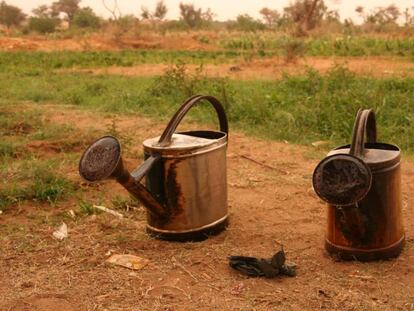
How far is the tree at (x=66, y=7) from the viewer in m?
43.5

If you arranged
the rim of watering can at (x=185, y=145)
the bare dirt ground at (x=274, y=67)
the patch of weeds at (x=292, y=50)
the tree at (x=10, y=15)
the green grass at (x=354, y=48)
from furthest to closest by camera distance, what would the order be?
the tree at (x=10, y=15) < the green grass at (x=354, y=48) < the patch of weeds at (x=292, y=50) < the bare dirt ground at (x=274, y=67) < the rim of watering can at (x=185, y=145)

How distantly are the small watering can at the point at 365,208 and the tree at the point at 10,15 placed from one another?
37.3 metres

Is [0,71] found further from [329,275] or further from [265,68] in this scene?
[329,275]

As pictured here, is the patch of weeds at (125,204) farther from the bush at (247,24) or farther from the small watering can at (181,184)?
the bush at (247,24)

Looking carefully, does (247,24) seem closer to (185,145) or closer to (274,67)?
(274,67)

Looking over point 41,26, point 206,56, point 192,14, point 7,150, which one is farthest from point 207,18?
point 7,150

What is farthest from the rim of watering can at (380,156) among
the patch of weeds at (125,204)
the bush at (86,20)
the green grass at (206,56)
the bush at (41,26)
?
the bush at (86,20)

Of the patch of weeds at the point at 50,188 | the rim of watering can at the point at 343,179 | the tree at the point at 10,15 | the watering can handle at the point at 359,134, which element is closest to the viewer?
the rim of watering can at the point at 343,179

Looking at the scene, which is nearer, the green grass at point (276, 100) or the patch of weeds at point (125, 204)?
the patch of weeds at point (125, 204)

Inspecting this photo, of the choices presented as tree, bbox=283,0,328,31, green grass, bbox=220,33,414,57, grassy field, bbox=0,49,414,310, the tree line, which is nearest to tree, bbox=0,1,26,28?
the tree line

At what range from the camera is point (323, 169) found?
7.20ft

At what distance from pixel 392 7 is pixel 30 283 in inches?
1458

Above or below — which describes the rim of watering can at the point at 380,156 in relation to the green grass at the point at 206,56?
above

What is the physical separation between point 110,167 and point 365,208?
3.40 ft
